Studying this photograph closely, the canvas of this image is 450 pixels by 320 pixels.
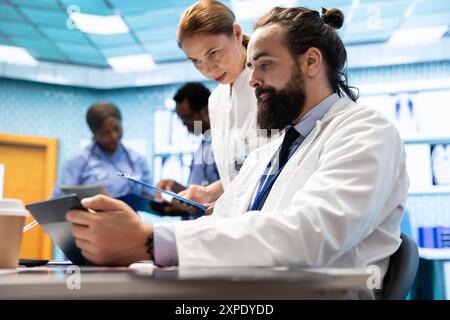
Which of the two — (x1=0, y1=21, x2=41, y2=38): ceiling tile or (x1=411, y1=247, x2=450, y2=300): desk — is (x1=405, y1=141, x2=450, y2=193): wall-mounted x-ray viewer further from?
(x1=0, y1=21, x2=41, y2=38): ceiling tile

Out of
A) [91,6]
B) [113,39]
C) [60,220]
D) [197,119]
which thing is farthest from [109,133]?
[60,220]

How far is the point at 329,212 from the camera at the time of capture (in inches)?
26.5

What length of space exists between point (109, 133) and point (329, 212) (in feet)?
7.93

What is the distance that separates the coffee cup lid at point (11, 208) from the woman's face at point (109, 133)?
7.55ft

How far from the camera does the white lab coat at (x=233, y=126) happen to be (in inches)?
58.9

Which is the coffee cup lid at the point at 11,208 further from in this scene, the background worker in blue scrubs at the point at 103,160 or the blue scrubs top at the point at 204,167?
the background worker in blue scrubs at the point at 103,160

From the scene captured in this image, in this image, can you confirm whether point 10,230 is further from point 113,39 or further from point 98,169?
point 113,39

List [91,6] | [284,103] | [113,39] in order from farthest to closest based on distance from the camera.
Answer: [113,39] → [91,6] → [284,103]

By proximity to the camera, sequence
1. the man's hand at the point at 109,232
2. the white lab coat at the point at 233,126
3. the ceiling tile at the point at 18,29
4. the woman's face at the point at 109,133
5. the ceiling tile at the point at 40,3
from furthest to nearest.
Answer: the ceiling tile at the point at 18,29, the ceiling tile at the point at 40,3, the woman's face at the point at 109,133, the white lab coat at the point at 233,126, the man's hand at the point at 109,232

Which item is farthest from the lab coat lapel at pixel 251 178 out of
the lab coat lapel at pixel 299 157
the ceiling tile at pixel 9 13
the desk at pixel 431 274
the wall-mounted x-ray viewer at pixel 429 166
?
the ceiling tile at pixel 9 13

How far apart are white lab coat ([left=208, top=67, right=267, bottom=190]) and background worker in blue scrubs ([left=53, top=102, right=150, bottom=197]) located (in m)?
1.39

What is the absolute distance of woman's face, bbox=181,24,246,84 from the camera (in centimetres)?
153

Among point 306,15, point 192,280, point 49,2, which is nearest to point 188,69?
point 49,2
